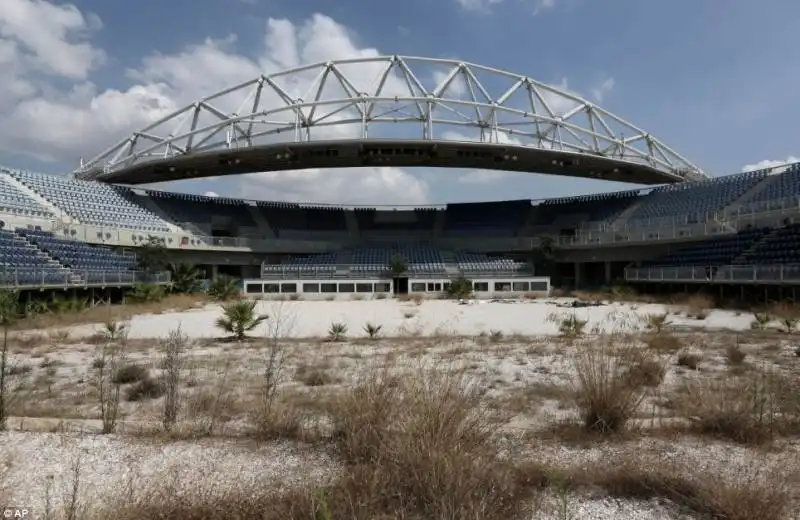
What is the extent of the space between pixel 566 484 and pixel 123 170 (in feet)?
173

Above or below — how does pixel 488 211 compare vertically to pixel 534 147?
below

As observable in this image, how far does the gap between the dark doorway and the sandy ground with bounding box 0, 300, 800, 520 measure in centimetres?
2737

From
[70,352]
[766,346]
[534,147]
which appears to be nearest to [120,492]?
[70,352]

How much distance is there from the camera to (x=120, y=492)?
11.2ft

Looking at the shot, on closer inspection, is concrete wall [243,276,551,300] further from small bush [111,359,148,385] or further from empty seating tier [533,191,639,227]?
small bush [111,359,148,385]

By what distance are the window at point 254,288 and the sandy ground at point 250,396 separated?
82.4 feet

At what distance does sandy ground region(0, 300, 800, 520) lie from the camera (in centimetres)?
368

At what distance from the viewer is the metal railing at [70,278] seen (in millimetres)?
19941

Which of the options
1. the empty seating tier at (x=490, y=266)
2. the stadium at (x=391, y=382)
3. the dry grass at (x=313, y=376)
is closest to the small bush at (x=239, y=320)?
the stadium at (x=391, y=382)

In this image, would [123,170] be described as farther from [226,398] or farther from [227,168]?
[226,398]

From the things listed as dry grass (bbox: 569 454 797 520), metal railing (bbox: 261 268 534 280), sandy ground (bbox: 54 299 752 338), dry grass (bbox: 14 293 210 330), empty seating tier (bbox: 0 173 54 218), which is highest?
empty seating tier (bbox: 0 173 54 218)

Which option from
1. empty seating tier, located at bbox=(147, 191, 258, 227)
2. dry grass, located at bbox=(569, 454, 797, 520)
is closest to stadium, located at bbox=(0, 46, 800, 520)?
dry grass, located at bbox=(569, 454, 797, 520)

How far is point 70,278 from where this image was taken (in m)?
23.8

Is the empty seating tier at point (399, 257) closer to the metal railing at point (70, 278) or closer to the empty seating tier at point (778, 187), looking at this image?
the metal railing at point (70, 278)
